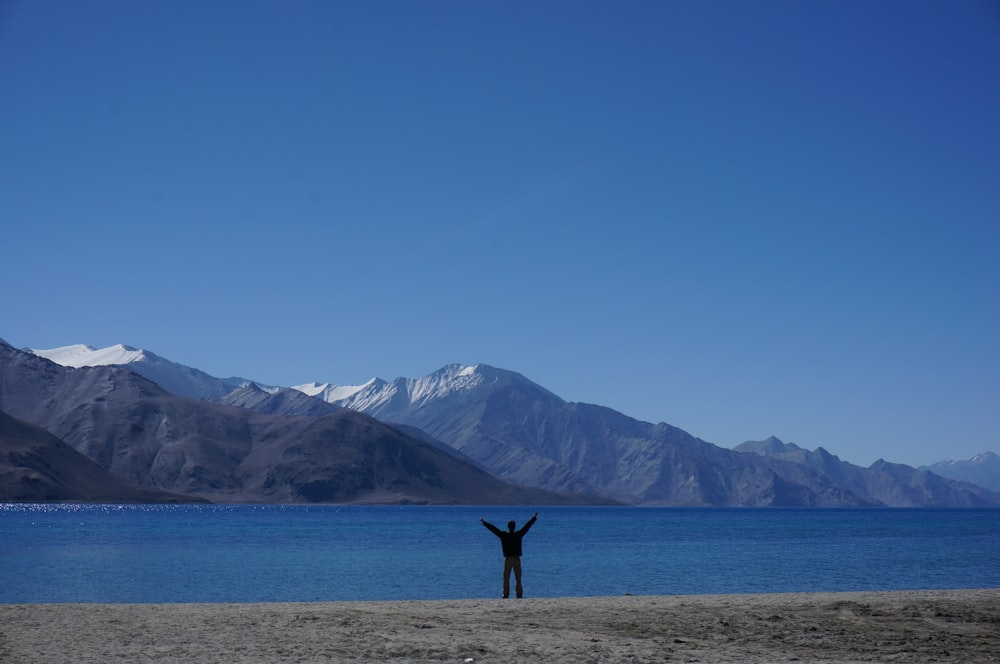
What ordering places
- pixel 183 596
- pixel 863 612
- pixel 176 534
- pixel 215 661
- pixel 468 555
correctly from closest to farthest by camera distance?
pixel 215 661 < pixel 863 612 < pixel 183 596 < pixel 468 555 < pixel 176 534

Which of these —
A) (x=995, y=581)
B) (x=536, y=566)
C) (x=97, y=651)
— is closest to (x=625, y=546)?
(x=536, y=566)

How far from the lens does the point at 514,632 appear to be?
2184cm

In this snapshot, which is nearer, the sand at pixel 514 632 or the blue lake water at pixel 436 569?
the sand at pixel 514 632

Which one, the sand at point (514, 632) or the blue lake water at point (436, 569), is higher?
the sand at point (514, 632)

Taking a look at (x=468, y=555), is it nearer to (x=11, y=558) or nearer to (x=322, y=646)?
(x=11, y=558)

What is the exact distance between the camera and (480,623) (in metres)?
23.4

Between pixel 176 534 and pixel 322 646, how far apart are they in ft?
309

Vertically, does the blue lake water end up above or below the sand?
below

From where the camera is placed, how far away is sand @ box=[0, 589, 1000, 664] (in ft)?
61.8

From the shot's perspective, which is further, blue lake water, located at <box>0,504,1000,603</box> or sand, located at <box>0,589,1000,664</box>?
blue lake water, located at <box>0,504,1000,603</box>

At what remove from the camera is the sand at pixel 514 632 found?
18.8 m

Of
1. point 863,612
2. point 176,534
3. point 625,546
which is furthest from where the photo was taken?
point 176,534

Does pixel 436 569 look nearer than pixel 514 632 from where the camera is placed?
No

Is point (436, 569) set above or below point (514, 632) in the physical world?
below
